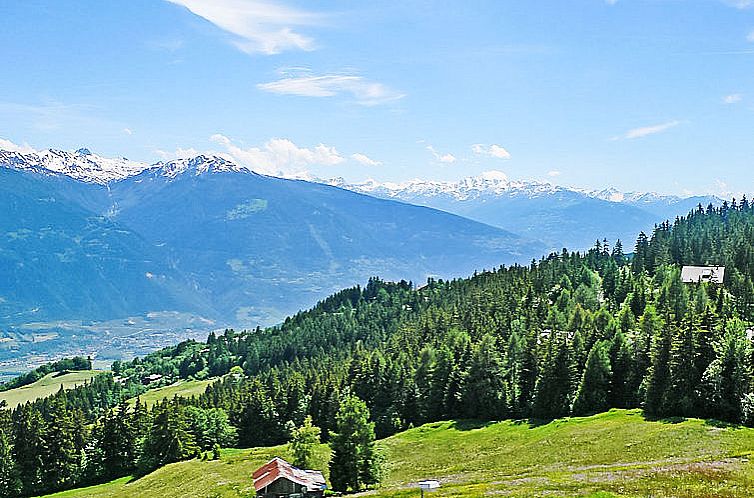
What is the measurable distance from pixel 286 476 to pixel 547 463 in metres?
30.0

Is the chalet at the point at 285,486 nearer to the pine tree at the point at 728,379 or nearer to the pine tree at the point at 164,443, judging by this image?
the pine tree at the point at 728,379

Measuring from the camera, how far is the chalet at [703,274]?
595 feet

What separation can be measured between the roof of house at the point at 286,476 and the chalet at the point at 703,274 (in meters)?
133

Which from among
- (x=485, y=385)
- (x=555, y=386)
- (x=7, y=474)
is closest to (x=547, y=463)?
(x=555, y=386)

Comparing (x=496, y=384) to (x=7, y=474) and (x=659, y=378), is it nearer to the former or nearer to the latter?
(x=659, y=378)

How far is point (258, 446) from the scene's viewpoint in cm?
15338

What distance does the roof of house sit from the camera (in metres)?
76.0

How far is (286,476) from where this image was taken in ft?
249

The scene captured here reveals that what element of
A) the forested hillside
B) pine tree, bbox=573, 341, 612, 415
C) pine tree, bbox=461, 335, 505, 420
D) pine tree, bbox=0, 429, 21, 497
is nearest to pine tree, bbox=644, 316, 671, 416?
the forested hillside

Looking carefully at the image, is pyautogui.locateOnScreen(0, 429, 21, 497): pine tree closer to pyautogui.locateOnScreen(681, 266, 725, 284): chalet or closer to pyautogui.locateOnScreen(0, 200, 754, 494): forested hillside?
pyautogui.locateOnScreen(0, 200, 754, 494): forested hillside

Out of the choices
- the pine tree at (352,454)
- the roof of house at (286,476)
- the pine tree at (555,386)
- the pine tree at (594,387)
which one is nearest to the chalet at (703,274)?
the pine tree at (555,386)

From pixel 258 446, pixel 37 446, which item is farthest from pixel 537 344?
pixel 37 446

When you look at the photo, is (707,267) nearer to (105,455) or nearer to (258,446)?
(258,446)

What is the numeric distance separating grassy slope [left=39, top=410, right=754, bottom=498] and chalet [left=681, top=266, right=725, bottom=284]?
9491 cm
